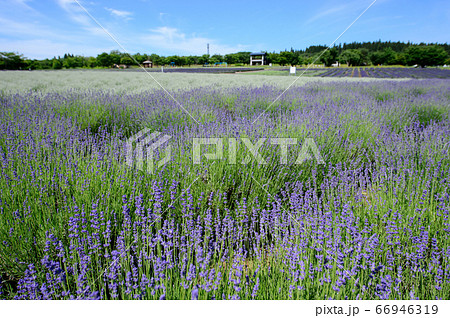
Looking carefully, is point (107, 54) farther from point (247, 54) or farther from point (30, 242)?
point (30, 242)

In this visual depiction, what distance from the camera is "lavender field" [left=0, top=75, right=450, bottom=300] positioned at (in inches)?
61.1

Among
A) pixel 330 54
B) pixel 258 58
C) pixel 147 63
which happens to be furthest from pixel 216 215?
pixel 330 54

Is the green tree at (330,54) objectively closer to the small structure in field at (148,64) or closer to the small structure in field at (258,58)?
the small structure in field at (258,58)

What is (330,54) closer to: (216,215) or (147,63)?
(147,63)

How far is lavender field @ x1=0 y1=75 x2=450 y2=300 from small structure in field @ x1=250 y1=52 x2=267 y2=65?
1262 millimetres

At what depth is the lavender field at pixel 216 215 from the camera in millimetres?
1553

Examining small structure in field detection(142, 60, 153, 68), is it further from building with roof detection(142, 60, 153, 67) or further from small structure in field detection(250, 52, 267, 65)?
small structure in field detection(250, 52, 267, 65)

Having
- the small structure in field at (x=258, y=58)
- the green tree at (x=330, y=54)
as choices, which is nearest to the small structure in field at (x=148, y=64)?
the small structure in field at (x=258, y=58)

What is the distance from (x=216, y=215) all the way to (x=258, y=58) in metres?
3.19

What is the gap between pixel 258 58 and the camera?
4.82m

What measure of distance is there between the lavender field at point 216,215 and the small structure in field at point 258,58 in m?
1.26
